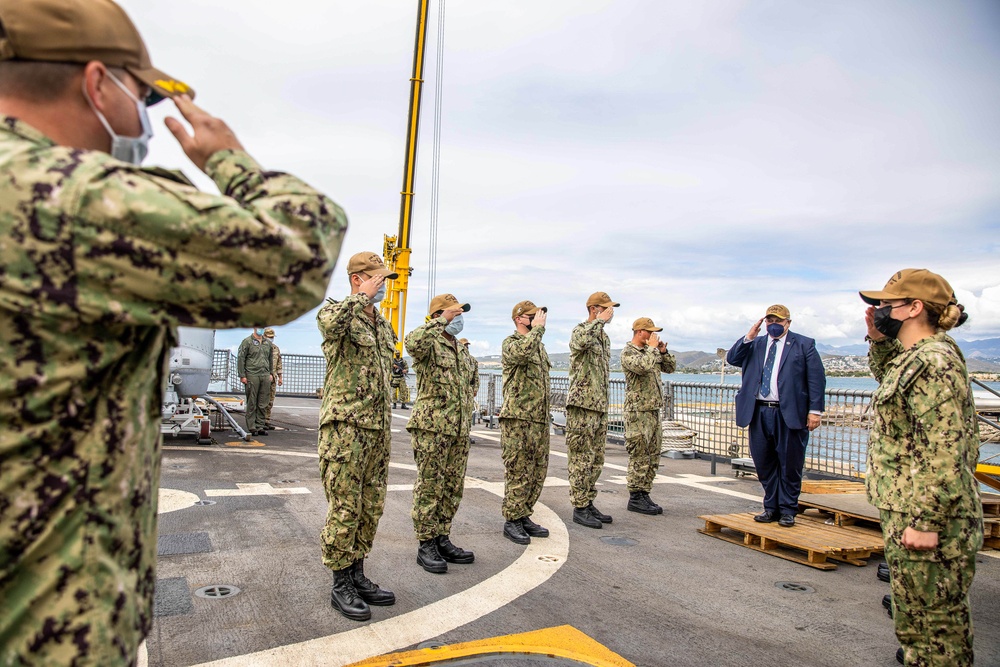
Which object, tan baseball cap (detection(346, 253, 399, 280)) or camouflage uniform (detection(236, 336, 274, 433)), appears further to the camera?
camouflage uniform (detection(236, 336, 274, 433))

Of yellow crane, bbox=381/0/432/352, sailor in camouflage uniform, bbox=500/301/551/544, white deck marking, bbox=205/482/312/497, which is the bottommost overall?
white deck marking, bbox=205/482/312/497

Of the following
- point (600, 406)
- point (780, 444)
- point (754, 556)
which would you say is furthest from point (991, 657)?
point (600, 406)

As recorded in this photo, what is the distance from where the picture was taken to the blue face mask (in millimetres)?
5516

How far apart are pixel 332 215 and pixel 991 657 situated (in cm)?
439

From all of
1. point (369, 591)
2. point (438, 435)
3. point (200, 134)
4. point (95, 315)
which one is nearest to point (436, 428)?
point (438, 435)

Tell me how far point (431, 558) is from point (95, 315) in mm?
4246

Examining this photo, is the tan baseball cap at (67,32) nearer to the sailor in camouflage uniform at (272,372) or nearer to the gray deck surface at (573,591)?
the gray deck surface at (573,591)

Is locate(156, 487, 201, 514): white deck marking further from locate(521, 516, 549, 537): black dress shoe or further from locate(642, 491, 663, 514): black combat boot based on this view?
locate(642, 491, 663, 514): black combat boot

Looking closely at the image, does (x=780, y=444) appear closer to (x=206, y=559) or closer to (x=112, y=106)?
(x=206, y=559)

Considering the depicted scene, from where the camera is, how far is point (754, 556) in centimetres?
564

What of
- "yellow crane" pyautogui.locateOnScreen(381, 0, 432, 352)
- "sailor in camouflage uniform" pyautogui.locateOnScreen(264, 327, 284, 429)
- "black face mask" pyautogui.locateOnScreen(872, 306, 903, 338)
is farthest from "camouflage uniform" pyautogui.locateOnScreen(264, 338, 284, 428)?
"black face mask" pyautogui.locateOnScreen(872, 306, 903, 338)

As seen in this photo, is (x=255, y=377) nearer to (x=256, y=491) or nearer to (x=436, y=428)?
(x=256, y=491)

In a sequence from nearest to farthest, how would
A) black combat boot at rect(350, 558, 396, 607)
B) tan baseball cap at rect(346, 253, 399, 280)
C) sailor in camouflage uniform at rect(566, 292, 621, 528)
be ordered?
black combat boot at rect(350, 558, 396, 607) < tan baseball cap at rect(346, 253, 399, 280) < sailor in camouflage uniform at rect(566, 292, 621, 528)

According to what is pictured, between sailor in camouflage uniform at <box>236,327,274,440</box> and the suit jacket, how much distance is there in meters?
8.68
